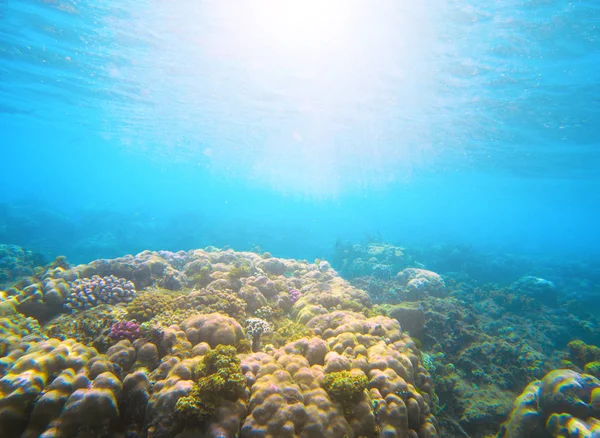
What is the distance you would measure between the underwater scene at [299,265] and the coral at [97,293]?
0.07m

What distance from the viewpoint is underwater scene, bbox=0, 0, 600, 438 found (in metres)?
4.79

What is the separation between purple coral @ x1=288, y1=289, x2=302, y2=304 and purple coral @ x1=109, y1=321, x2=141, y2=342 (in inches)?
199

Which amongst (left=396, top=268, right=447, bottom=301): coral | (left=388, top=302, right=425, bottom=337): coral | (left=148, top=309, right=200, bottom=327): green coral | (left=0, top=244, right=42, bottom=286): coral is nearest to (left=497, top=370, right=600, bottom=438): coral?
(left=388, top=302, right=425, bottom=337): coral

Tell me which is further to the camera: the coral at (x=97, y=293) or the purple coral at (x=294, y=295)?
the purple coral at (x=294, y=295)

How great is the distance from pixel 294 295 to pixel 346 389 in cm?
584

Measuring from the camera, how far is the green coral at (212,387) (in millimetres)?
4102

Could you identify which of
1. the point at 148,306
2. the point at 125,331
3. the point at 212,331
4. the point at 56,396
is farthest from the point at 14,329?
the point at 212,331

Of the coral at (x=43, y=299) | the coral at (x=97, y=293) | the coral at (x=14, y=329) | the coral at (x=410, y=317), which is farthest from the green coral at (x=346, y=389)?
the coral at (x=43, y=299)

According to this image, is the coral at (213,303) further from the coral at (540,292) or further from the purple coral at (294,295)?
the coral at (540,292)

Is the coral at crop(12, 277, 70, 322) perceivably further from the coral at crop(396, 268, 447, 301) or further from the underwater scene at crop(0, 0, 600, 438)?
the coral at crop(396, 268, 447, 301)

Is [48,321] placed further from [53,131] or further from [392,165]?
[53,131]

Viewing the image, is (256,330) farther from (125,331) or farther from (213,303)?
(125,331)

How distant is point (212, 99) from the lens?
92.2 feet

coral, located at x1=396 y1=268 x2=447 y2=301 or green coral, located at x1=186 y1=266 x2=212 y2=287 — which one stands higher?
green coral, located at x1=186 y1=266 x2=212 y2=287
